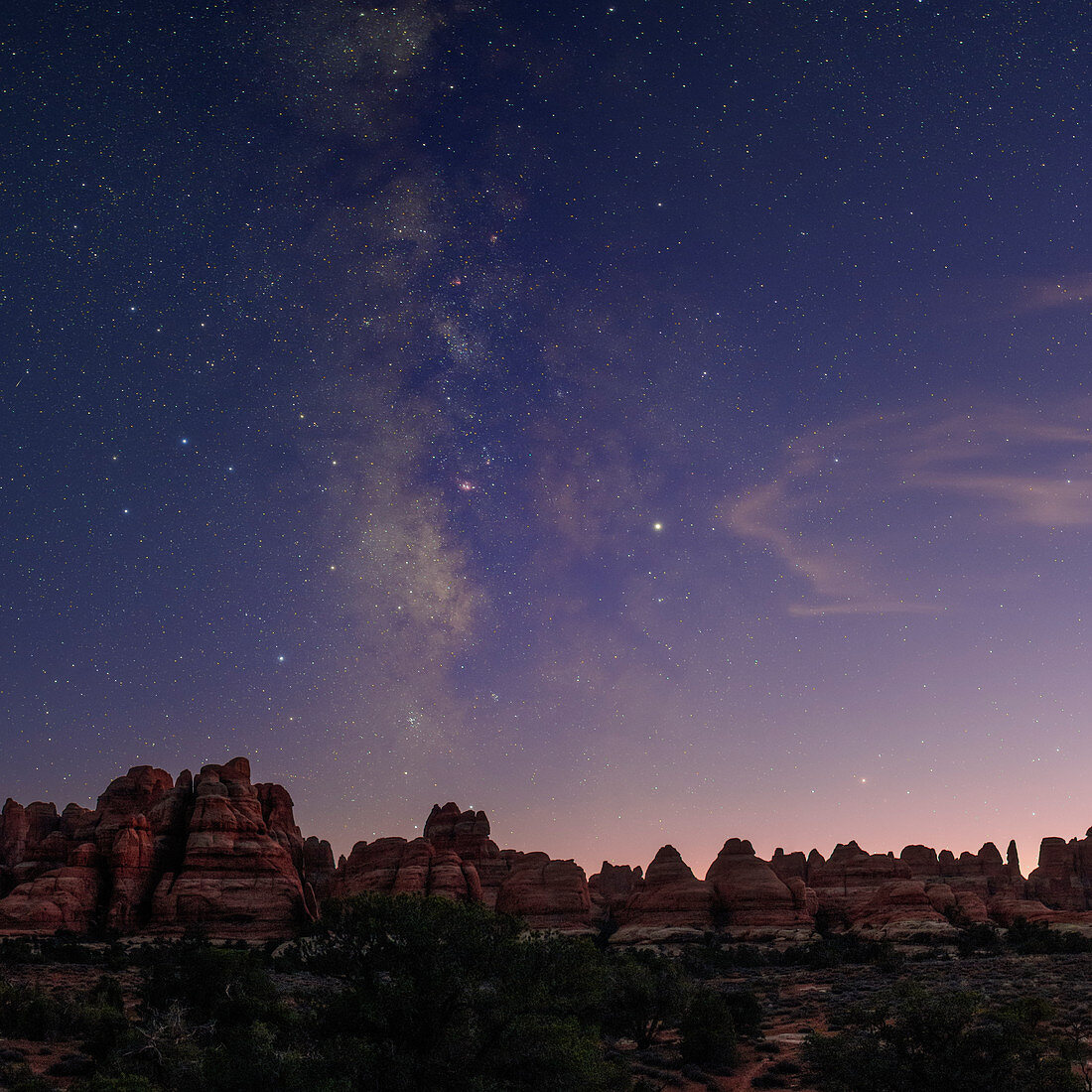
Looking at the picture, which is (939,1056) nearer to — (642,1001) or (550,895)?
(642,1001)

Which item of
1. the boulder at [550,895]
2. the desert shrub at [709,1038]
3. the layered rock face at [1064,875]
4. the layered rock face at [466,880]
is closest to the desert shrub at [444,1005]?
the desert shrub at [709,1038]

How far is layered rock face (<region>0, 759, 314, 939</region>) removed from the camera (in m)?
66.1

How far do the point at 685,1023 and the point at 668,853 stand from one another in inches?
2628

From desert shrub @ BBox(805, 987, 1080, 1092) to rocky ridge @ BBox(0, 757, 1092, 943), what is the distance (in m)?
36.9

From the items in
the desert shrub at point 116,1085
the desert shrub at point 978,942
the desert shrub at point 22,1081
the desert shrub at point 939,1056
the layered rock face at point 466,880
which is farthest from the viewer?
the layered rock face at point 466,880

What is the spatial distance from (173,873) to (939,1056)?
72.2 meters

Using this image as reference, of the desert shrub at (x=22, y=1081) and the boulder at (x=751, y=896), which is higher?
the desert shrub at (x=22, y=1081)

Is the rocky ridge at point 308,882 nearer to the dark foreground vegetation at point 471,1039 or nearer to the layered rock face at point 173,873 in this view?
the layered rock face at point 173,873

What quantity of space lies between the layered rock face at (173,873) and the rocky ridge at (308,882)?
0.38ft

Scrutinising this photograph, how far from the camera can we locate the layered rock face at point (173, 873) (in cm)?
6612

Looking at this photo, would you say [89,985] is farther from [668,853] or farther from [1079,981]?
[668,853]

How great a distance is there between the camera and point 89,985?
40625mm

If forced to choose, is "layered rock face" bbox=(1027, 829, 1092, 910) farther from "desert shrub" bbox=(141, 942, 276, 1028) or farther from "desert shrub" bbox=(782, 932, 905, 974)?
"desert shrub" bbox=(141, 942, 276, 1028)

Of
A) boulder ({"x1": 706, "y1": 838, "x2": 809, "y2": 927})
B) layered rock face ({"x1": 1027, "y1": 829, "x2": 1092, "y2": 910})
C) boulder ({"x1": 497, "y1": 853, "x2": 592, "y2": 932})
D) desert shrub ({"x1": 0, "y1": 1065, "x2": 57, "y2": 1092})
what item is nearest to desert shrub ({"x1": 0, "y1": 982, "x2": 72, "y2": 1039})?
desert shrub ({"x1": 0, "y1": 1065, "x2": 57, "y2": 1092})
